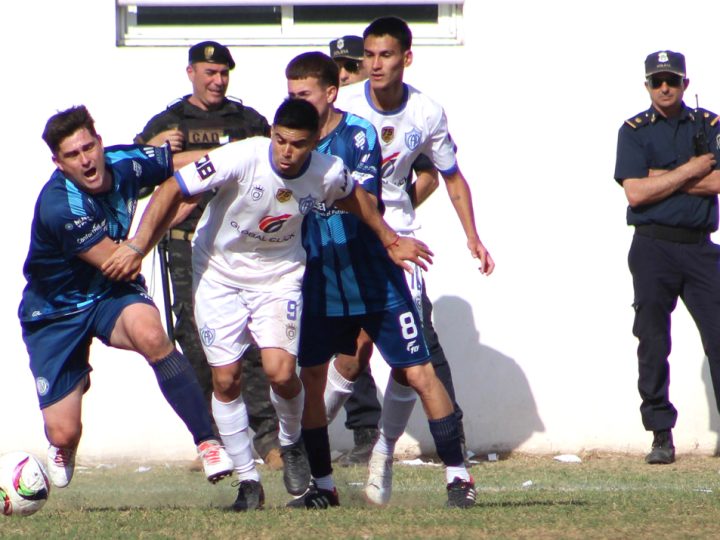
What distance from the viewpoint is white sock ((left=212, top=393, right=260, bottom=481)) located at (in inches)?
275

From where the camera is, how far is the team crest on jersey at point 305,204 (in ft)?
22.0

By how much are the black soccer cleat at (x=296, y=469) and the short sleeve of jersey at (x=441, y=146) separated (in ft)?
5.89

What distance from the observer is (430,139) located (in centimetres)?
775

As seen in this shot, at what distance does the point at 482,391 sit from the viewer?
1008 centimetres

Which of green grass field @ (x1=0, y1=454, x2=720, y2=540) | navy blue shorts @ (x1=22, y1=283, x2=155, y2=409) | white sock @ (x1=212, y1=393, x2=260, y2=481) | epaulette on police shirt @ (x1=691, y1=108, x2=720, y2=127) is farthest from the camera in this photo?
epaulette on police shirt @ (x1=691, y1=108, x2=720, y2=127)

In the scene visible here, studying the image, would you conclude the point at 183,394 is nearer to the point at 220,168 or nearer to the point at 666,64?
the point at 220,168

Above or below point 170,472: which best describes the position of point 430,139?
above

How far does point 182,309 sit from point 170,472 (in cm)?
124

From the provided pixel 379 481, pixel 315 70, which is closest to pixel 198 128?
pixel 315 70

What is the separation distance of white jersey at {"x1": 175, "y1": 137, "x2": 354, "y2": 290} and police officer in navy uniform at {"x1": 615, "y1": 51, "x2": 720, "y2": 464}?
318cm

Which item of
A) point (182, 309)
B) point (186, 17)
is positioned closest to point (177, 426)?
point (182, 309)

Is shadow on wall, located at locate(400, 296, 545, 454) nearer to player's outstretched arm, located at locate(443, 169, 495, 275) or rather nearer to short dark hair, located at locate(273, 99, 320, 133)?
player's outstretched arm, located at locate(443, 169, 495, 275)

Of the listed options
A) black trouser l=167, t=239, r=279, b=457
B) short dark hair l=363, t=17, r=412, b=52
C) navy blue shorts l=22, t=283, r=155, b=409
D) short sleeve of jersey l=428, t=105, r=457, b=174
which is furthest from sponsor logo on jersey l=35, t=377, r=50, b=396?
short dark hair l=363, t=17, r=412, b=52

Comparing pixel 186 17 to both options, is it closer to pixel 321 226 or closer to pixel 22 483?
pixel 321 226
